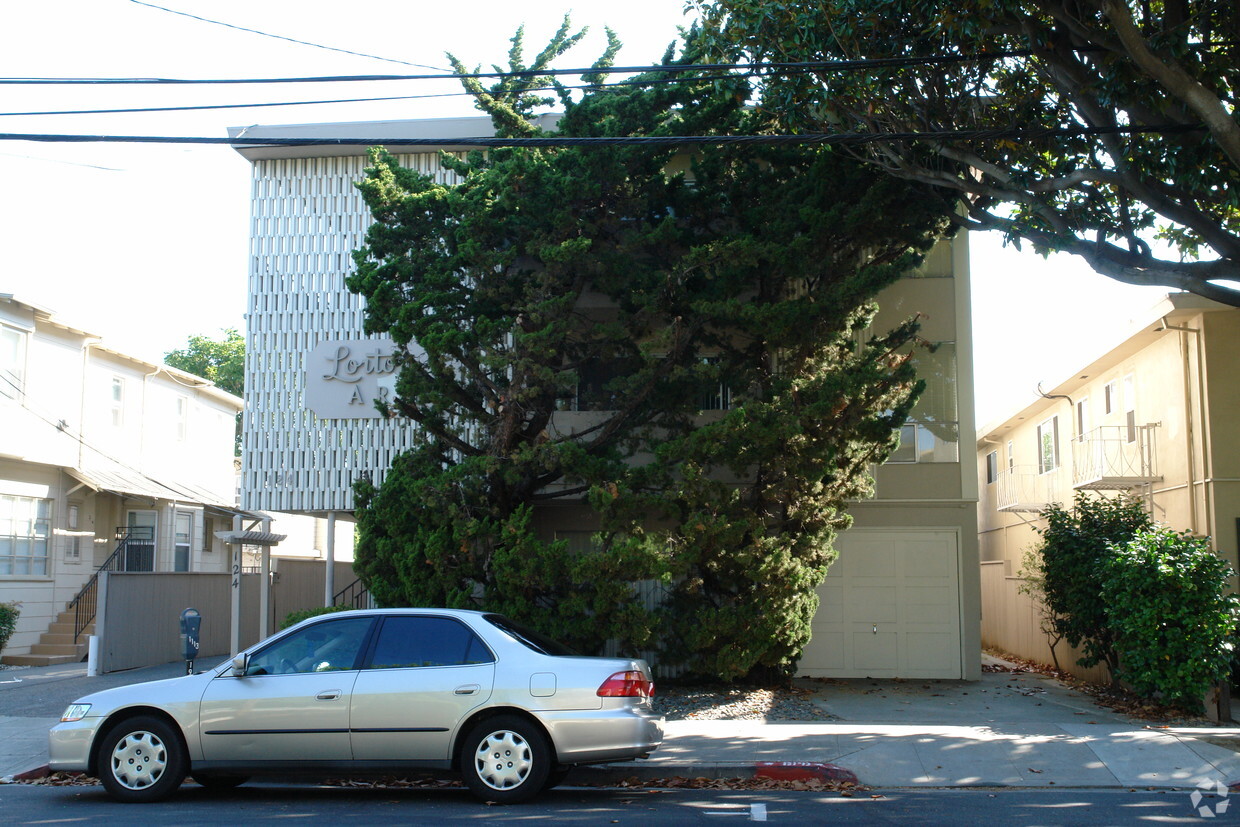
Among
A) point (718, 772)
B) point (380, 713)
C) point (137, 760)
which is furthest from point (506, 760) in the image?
point (137, 760)

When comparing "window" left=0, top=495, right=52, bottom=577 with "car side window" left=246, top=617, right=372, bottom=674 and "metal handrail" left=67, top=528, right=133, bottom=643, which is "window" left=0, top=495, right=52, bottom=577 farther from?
"car side window" left=246, top=617, right=372, bottom=674

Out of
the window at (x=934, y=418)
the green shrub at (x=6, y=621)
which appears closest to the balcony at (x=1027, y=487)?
the window at (x=934, y=418)

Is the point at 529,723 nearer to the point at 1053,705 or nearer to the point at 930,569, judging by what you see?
the point at 1053,705

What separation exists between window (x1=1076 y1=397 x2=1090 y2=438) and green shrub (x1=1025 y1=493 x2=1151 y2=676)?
6.78 metres

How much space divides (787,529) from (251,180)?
9.68m

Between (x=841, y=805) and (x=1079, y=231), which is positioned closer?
(x=841, y=805)

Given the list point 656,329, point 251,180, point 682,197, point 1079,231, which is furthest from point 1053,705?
point 251,180

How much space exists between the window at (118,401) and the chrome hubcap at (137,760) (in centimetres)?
1630

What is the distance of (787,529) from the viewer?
13.6 m

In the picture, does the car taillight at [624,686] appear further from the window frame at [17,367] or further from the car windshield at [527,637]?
the window frame at [17,367]

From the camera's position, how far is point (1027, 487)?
24531mm

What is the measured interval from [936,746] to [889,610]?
561 centimetres

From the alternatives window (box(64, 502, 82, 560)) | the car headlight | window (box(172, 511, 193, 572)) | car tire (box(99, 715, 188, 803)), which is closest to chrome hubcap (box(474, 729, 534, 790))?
car tire (box(99, 715, 188, 803))

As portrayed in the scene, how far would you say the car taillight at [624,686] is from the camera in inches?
324
